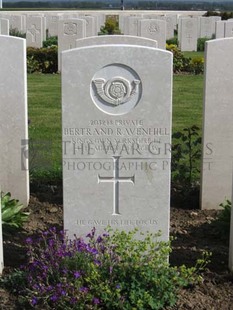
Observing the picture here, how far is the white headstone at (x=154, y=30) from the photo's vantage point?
651 inches

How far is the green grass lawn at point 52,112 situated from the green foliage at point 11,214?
138cm

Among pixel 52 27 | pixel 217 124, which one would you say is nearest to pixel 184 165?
pixel 217 124

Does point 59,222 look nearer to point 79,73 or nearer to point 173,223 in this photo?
point 173,223

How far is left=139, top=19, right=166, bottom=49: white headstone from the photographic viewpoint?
54.2ft

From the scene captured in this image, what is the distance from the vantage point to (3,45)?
19.2 ft

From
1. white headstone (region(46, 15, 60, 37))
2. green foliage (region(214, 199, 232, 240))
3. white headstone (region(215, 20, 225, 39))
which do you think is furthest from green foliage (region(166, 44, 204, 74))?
white headstone (region(46, 15, 60, 37))

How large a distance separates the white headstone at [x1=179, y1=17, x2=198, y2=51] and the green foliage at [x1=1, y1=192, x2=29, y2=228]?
1613 cm

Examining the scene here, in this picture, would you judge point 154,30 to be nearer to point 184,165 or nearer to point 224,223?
point 184,165

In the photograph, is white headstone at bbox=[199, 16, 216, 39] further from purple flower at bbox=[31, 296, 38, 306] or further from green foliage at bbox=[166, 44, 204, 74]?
purple flower at bbox=[31, 296, 38, 306]

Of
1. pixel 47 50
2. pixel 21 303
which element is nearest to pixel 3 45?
pixel 21 303

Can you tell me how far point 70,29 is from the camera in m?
16.2

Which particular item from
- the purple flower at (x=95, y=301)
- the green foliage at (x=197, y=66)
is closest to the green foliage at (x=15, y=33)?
the green foliage at (x=197, y=66)

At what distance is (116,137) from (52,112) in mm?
6108

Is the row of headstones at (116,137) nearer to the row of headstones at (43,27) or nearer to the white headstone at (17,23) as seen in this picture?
the row of headstones at (43,27)
